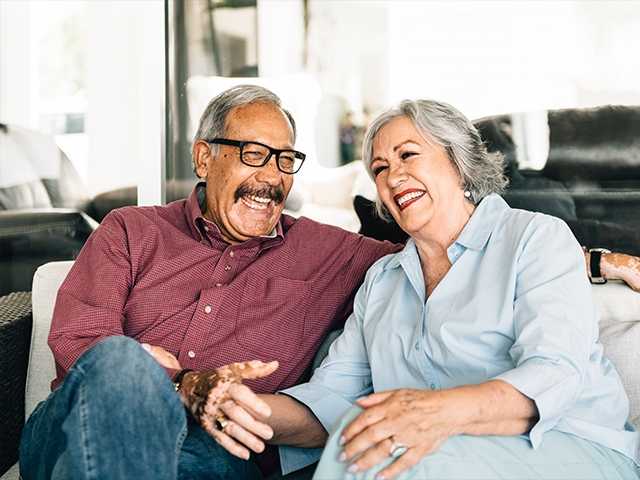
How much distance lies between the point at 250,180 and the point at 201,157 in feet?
0.66

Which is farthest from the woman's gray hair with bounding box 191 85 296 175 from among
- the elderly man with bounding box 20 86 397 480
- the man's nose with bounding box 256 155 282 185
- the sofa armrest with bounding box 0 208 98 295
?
the sofa armrest with bounding box 0 208 98 295

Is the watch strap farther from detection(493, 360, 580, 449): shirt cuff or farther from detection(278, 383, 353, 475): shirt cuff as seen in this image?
detection(493, 360, 580, 449): shirt cuff

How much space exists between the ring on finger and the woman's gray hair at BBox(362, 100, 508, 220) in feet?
2.32

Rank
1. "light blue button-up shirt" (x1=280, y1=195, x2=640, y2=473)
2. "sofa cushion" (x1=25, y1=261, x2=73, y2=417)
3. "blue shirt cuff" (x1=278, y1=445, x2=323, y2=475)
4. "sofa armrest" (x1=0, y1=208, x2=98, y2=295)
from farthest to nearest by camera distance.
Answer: "sofa armrest" (x1=0, y1=208, x2=98, y2=295) → "sofa cushion" (x1=25, y1=261, x2=73, y2=417) → "blue shirt cuff" (x1=278, y1=445, x2=323, y2=475) → "light blue button-up shirt" (x1=280, y1=195, x2=640, y2=473)

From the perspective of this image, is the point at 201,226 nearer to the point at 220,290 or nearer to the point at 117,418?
the point at 220,290

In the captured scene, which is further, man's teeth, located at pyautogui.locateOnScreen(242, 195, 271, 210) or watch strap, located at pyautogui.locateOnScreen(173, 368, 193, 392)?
man's teeth, located at pyautogui.locateOnScreen(242, 195, 271, 210)

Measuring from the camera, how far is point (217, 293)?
6.17 feet

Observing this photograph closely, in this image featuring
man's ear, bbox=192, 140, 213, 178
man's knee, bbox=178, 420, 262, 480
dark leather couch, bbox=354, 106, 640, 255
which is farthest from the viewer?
dark leather couch, bbox=354, 106, 640, 255

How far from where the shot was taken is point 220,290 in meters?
1.89

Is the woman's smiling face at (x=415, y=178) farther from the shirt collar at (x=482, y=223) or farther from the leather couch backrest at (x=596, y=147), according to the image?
the leather couch backrest at (x=596, y=147)

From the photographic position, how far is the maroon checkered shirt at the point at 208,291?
1845 millimetres

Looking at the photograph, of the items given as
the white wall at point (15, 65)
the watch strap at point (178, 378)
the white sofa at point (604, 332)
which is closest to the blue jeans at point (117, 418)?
the watch strap at point (178, 378)

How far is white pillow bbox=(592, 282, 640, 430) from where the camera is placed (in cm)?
165

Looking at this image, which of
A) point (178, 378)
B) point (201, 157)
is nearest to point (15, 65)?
point (201, 157)
